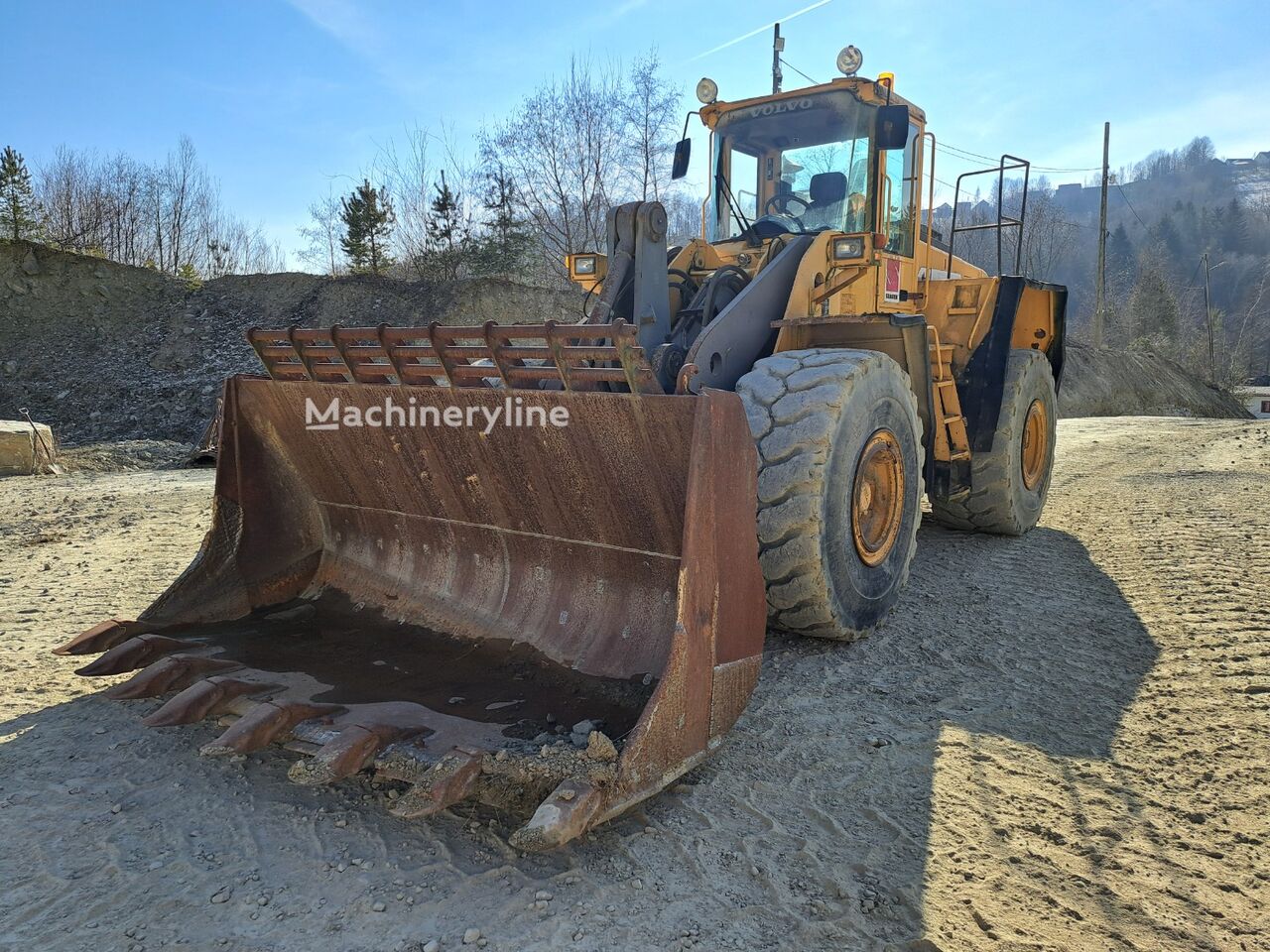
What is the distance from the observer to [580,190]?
87.4 feet

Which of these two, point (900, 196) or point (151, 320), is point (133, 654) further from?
point (151, 320)

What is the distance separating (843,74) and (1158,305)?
5557cm

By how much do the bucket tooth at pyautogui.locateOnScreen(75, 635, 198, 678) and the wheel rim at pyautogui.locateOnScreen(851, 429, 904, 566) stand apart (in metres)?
2.87

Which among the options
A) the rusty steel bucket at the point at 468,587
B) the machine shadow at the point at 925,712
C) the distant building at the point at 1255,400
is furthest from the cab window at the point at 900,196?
the distant building at the point at 1255,400

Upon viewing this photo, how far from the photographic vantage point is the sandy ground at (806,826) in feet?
7.23

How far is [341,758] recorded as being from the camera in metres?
2.52

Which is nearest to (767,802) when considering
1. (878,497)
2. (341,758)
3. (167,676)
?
(341,758)

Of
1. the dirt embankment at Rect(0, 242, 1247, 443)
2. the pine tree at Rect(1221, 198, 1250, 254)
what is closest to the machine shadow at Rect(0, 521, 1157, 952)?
the dirt embankment at Rect(0, 242, 1247, 443)

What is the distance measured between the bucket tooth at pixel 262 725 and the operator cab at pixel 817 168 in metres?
3.71

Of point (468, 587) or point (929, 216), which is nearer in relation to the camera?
point (468, 587)

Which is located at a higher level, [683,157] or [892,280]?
[683,157]

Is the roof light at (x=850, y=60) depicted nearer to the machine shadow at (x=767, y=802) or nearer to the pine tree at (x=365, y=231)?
the machine shadow at (x=767, y=802)
